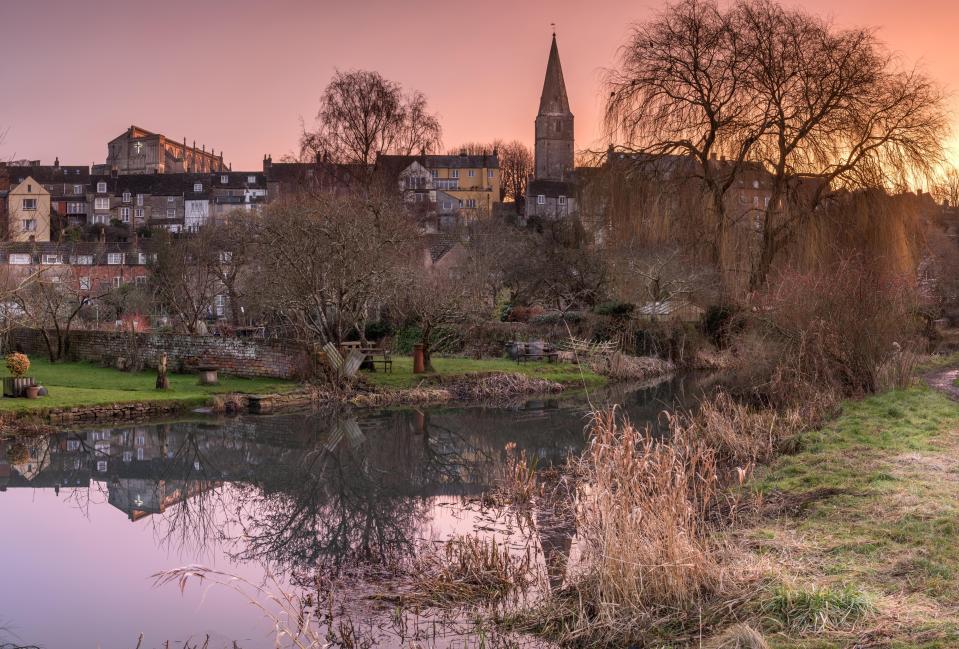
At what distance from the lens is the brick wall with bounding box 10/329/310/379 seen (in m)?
24.8

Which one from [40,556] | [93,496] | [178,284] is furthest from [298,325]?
[40,556]

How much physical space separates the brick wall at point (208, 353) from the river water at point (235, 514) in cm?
343

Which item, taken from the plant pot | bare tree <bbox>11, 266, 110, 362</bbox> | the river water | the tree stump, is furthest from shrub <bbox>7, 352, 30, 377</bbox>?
bare tree <bbox>11, 266, 110, 362</bbox>

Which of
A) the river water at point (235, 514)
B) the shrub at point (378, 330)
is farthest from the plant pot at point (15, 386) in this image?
the shrub at point (378, 330)

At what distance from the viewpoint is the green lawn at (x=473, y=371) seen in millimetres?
24844

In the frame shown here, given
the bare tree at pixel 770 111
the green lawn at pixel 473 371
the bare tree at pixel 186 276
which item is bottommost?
the green lawn at pixel 473 371

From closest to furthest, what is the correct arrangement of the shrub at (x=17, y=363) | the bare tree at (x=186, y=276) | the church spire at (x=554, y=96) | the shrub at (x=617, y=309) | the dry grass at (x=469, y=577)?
the dry grass at (x=469, y=577) → the shrub at (x=17, y=363) → the shrub at (x=617, y=309) → the bare tree at (x=186, y=276) → the church spire at (x=554, y=96)

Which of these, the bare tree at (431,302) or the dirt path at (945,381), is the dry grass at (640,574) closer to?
the dirt path at (945,381)

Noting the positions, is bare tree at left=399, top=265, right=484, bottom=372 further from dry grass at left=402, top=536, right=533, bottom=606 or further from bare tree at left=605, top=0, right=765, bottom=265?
dry grass at left=402, top=536, right=533, bottom=606

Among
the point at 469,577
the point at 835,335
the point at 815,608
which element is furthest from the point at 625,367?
the point at 815,608

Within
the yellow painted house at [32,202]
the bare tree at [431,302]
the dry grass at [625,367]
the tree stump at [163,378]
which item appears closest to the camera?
the tree stump at [163,378]

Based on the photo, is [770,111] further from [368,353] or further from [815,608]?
[815,608]

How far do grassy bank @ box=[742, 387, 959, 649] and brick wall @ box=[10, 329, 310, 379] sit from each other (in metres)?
14.8

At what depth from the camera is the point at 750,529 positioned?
31.4 feet
